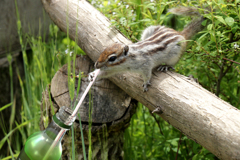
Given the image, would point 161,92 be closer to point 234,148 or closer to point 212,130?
point 212,130

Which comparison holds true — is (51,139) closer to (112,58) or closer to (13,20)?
(112,58)

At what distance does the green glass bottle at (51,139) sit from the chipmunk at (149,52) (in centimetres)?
76

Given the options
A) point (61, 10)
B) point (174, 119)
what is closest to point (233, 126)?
point (174, 119)

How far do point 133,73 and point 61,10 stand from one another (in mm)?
1109

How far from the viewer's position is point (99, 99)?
7.55 feet

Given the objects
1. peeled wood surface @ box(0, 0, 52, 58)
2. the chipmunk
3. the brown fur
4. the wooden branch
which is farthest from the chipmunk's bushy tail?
peeled wood surface @ box(0, 0, 52, 58)

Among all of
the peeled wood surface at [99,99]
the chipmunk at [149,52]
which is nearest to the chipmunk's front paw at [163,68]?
the chipmunk at [149,52]

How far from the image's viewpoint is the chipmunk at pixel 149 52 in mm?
2061

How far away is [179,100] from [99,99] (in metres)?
0.78

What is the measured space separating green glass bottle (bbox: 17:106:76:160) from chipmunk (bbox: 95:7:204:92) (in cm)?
76

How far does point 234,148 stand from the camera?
57.9 inches

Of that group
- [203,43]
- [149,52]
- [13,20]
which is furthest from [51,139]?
[13,20]

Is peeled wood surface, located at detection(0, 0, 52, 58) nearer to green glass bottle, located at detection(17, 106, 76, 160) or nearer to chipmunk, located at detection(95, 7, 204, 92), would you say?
chipmunk, located at detection(95, 7, 204, 92)

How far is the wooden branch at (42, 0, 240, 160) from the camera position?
154 centimetres
